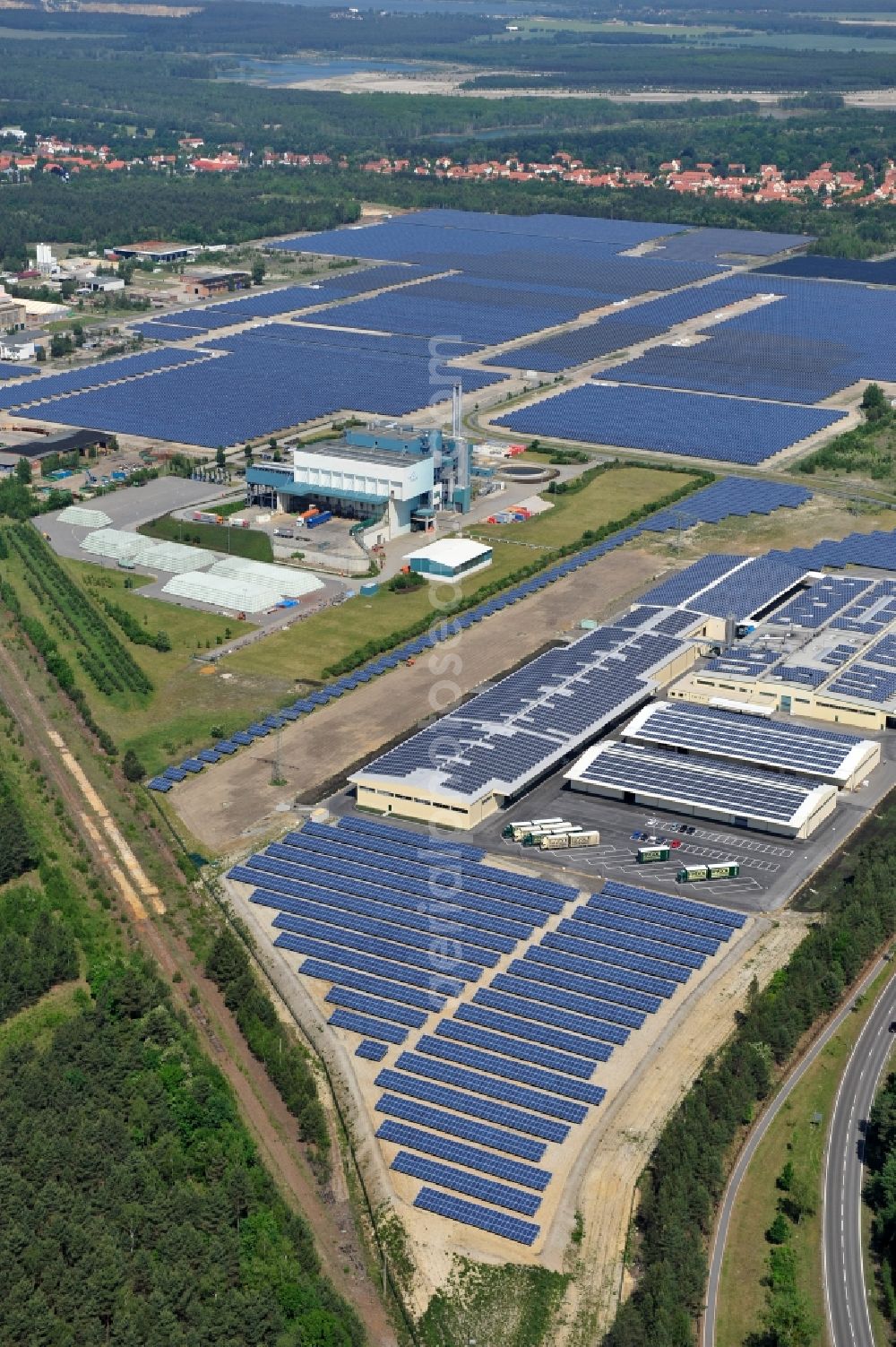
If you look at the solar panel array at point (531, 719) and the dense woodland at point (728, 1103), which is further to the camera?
the solar panel array at point (531, 719)

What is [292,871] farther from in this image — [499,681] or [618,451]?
[618,451]

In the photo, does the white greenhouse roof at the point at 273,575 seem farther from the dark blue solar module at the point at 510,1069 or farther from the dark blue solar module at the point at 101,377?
the dark blue solar module at the point at 510,1069

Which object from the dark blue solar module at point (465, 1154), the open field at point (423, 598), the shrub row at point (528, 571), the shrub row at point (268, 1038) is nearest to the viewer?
the dark blue solar module at point (465, 1154)

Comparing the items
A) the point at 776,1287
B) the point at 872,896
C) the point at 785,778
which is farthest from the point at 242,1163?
the point at 785,778

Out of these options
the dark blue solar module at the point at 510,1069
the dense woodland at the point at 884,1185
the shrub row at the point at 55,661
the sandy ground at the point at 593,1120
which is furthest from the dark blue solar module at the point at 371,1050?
the shrub row at the point at 55,661

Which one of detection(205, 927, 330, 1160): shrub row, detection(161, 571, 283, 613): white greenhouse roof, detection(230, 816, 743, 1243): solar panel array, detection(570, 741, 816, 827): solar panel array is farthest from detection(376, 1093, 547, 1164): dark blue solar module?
detection(161, 571, 283, 613): white greenhouse roof

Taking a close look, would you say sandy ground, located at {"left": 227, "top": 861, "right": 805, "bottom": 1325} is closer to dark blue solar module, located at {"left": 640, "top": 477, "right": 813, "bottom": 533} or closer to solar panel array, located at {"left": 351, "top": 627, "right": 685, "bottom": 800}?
solar panel array, located at {"left": 351, "top": 627, "right": 685, "bottom": 800}

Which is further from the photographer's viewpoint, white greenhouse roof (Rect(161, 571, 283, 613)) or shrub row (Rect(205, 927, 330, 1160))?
white greenhouse roof (Rect(161, 571, 283, 613))
